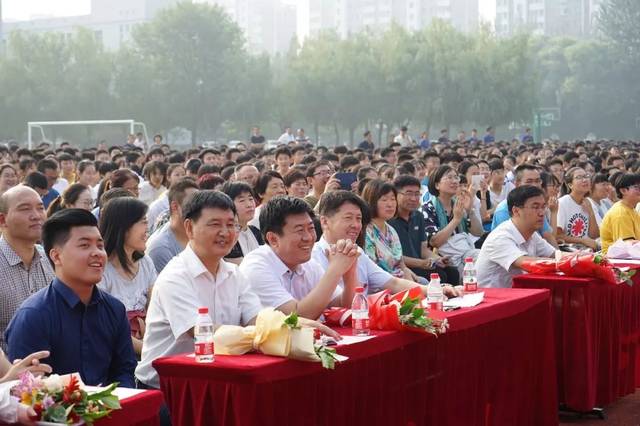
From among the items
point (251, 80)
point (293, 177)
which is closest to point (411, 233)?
point (293, 177)

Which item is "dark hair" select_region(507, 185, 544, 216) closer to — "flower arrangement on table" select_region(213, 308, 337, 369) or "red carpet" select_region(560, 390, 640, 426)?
"red carpet" select_region(560, 390, 640, 426)

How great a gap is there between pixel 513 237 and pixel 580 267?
712 millimetres

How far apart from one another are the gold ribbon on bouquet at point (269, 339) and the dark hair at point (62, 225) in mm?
719

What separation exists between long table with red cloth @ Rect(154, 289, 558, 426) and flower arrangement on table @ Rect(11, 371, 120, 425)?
69cm

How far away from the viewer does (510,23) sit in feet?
383

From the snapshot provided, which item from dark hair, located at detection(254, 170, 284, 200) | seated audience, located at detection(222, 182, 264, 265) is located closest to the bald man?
seated audience, located at detection(222, 182, 264, 265)

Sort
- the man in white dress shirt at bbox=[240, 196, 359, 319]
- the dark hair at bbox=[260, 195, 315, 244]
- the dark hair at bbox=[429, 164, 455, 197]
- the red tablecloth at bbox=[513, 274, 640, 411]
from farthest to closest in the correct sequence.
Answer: the dark hair at bbox=[429, 164, 455, 197], the red tablecloth at bbox=[513, 274, 640, 411], the dark hair at bbox=[260, 195, 315, 244], the man in white dress shirt at bbox=[240, 196, 359, 319]

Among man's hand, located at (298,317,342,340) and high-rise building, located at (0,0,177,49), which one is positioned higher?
high-rise building, located at (0,0,177,49)

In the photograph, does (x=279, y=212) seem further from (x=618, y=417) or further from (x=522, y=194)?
(x=618, y=417)

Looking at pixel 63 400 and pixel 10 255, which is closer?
pixel 63 400

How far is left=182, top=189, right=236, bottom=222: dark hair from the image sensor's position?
16.6 feet

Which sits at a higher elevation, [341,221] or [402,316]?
[341,221]

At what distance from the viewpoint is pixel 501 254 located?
23.8ft

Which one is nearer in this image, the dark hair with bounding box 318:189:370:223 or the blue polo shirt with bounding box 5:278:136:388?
the blue polo shirt with bounding box 5:278:136:388
